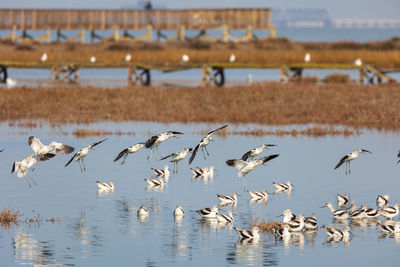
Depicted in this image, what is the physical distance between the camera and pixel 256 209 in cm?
1775

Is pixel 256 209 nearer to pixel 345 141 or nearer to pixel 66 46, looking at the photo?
pixel 345 141

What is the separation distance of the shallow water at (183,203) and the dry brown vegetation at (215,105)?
13.3ft

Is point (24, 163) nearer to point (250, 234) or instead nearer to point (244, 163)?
point (244, 163)

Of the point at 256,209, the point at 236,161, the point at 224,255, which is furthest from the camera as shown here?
the point at 236,161

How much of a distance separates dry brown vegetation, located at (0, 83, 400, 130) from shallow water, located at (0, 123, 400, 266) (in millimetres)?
4051

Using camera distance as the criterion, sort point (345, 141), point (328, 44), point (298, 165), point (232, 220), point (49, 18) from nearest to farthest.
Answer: point (232, 220)
point (298, 165)
point (345, 141)
point (328, 44)
point (49, 18)

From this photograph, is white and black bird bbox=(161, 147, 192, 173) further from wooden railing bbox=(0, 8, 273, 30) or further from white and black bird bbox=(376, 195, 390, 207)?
wooden railing bbox=(0, 8, 273, 30)

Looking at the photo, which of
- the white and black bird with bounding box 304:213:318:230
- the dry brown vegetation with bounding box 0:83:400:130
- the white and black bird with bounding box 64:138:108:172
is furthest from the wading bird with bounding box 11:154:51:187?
the dry brown vegetation with bounding box 0:83:400:130

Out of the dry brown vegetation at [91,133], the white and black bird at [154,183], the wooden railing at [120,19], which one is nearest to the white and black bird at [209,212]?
the white and black bird at [154,183]

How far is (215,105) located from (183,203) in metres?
18.0

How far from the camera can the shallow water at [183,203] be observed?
1385cm

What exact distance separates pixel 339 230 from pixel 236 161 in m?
4.88

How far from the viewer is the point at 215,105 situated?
1419 inches

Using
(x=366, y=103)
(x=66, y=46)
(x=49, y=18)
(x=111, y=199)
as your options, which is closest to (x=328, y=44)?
(x=66, y=46)
